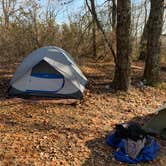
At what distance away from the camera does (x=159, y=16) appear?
8.26m

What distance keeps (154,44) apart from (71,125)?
12.5 ft

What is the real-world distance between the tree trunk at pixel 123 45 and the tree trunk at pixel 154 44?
1.14 metres

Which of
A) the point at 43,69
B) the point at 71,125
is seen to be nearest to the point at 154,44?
the point at 43,69

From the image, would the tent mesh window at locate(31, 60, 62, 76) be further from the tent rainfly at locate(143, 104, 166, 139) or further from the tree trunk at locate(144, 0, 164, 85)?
the tree trunk at locate(144, 0, 164, 85)

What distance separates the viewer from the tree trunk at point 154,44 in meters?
8.27

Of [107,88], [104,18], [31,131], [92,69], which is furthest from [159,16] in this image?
[31,131]

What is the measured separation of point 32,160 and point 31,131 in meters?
0.95

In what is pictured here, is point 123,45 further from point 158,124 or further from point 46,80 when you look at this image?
point 158,124

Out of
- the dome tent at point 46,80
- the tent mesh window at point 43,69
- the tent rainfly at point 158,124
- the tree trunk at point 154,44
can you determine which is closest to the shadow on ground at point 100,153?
the tent rainfly at point 158,124

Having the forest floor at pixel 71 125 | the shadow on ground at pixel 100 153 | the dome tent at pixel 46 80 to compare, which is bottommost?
the shadow on ground at pixel 100 153

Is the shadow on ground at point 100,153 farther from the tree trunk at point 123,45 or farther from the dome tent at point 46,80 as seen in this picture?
the tree trunk at point 123,45

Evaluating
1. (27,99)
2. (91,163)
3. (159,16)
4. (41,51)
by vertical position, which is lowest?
(91,163)

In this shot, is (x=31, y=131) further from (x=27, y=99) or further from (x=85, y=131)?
(x=27, y=99)

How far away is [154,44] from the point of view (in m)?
8.52
